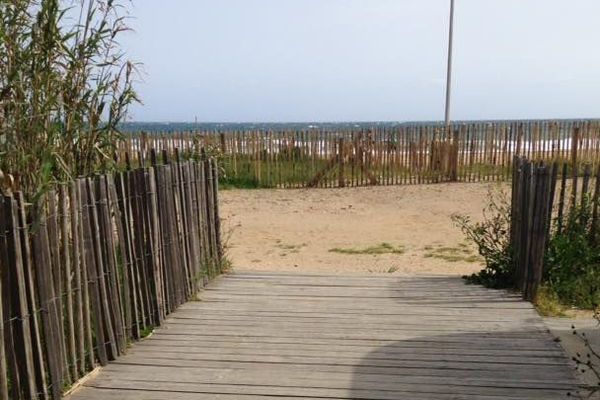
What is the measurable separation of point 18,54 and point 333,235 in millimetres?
7748

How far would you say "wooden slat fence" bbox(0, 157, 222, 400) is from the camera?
9.66ft

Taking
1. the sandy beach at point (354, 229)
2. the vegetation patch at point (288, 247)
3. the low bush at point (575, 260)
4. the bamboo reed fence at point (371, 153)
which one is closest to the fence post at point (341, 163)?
the bamboo reed fence at point (371, 153)

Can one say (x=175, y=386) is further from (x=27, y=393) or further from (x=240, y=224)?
(x=240, y=224)

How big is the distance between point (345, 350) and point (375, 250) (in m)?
5.68

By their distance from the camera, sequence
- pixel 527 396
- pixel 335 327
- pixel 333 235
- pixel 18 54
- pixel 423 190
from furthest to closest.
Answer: pixel 423 190, pixel 333 235, pixel 335 327, pixel 18 54, pixel 527 396

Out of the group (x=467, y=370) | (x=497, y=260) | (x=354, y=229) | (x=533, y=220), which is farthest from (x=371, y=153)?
(x=467, y=370)

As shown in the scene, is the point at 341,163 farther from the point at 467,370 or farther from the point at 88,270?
the point at 88,270

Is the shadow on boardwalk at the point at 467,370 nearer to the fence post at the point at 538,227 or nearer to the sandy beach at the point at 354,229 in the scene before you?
the fence post at the point at 538,227

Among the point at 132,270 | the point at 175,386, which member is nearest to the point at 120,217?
the point at 132,270

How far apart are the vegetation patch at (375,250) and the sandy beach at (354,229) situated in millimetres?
15

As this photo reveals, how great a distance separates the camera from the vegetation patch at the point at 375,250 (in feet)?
31.2

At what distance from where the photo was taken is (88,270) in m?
3.64

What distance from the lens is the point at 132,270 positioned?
13.9 feet

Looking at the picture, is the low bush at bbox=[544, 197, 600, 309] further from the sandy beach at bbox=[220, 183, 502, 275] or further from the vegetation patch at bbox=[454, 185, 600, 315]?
the sandy beach at bbox=[220, 183, 502, 275]
